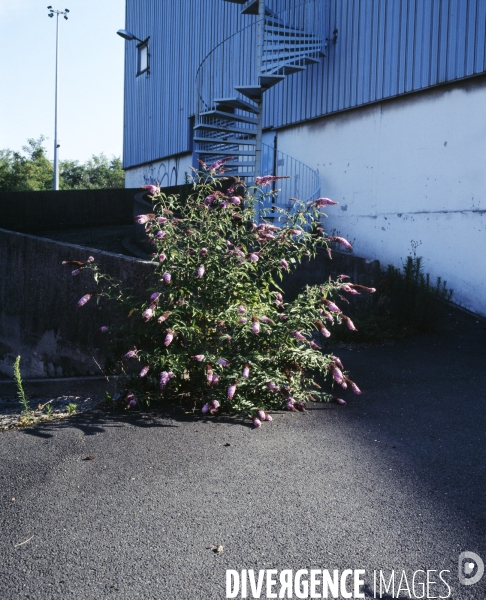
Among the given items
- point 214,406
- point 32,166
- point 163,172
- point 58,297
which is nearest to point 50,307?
point 58,297

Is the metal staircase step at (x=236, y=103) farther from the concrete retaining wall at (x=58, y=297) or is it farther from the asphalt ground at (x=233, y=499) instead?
the asphalt ground at (x=233, y=499)

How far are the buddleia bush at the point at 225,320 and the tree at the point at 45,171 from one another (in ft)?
128

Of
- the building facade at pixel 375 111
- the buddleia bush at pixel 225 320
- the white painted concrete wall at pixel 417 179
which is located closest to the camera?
the buddleia bush at pixel 225 320

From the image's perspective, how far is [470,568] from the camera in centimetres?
283

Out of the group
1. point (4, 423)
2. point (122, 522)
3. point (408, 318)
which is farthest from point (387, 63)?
point (122, 522)

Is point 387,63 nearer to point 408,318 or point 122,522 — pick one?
point 408,318

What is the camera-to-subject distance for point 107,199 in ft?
70.9

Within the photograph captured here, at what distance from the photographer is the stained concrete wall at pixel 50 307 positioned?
276 inches

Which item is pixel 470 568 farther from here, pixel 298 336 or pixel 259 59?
pixel 259 59

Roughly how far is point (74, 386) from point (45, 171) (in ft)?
175

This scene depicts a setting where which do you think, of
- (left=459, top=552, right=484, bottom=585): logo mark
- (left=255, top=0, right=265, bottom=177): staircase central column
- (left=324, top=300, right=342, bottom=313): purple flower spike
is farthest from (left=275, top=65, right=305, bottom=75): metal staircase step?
(left=459, top=552, right=484, bottom=585): logo mark

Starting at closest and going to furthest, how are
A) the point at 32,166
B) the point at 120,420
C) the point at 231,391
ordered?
the point at 231,391 < the point at 120,420 < the point at 32,166

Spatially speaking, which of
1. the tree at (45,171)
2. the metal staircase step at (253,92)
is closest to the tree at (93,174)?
the tree at (45,171)

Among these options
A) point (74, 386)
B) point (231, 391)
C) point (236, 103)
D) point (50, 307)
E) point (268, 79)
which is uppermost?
point (268, 79)
